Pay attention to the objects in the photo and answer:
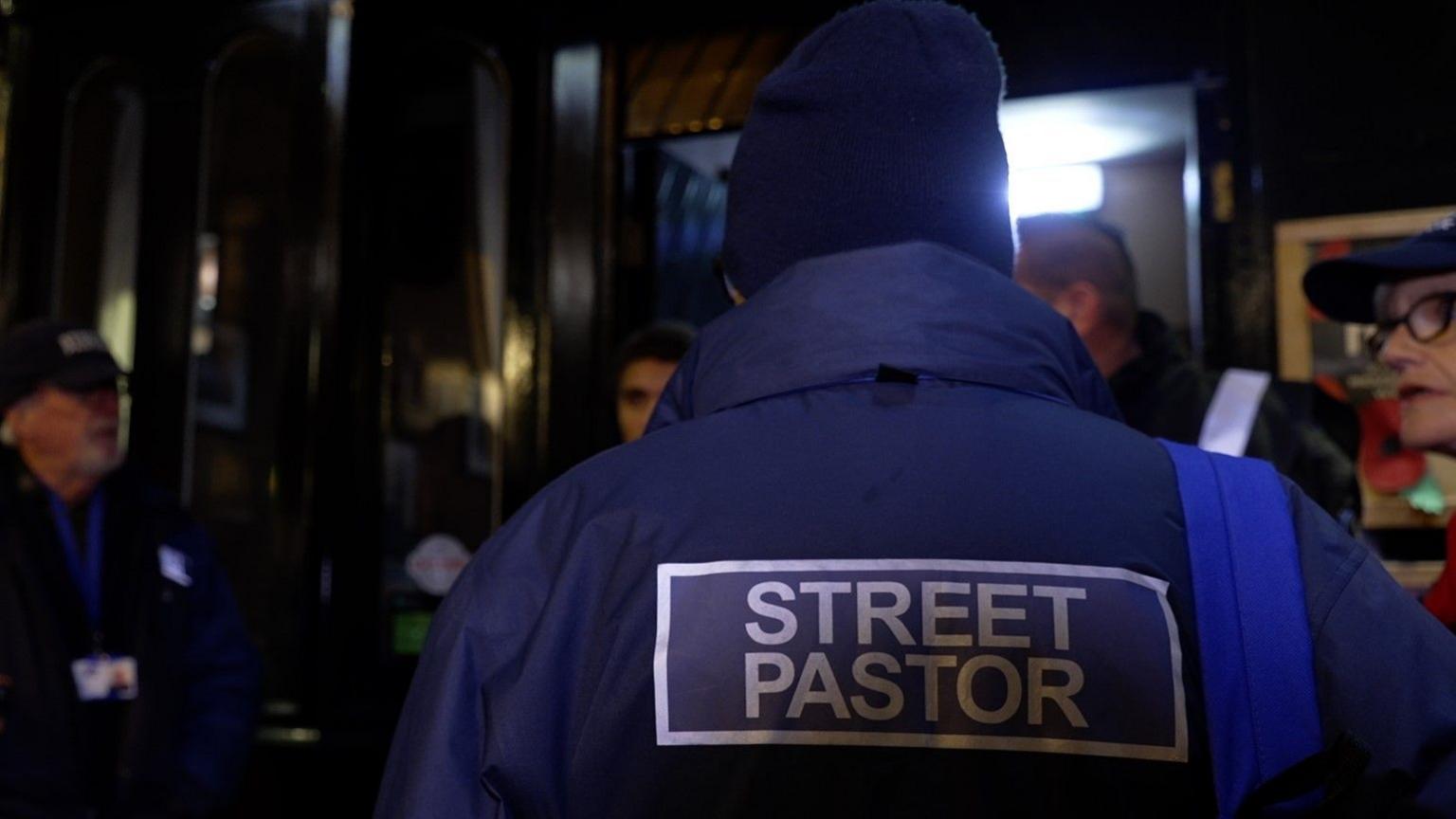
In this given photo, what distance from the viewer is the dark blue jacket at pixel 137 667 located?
A: 12.2ft

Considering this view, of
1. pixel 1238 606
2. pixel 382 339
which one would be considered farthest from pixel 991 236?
pixel 382 339

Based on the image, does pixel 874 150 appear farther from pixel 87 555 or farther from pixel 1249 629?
pixel 87 555

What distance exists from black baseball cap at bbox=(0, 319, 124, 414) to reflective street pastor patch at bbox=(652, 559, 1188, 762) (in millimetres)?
3435

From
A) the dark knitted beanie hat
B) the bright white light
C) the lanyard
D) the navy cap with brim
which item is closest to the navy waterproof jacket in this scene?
the dark knitted beanie hat

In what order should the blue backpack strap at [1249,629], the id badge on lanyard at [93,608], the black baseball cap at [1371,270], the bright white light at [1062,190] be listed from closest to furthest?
the blue backpack strap at [1249,629]
the black baseball cap at [1371,270]
the id badge on lanyard at [93,608]
the bright white light at [1062,190]

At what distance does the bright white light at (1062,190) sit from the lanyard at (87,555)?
14.1 feet

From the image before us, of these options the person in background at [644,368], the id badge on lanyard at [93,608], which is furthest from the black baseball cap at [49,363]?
the person in background at [644,368]

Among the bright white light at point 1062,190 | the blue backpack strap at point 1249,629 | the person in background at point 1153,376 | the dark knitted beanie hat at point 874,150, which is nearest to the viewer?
the blue backpack strap at point 1249,629

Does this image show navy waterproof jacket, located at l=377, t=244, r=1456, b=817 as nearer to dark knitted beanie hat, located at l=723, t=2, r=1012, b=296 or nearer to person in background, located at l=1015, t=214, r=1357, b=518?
dark knitted beanie hat, located at l=723, t=2, r=1012, b=296

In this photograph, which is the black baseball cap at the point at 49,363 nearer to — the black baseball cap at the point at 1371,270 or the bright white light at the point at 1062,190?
the black baseball cap at the point at 1371,270

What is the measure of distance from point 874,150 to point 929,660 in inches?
23.2

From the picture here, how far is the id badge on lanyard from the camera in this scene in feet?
12.6

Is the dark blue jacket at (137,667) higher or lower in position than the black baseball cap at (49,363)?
lower

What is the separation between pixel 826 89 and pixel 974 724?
29.5 inches
